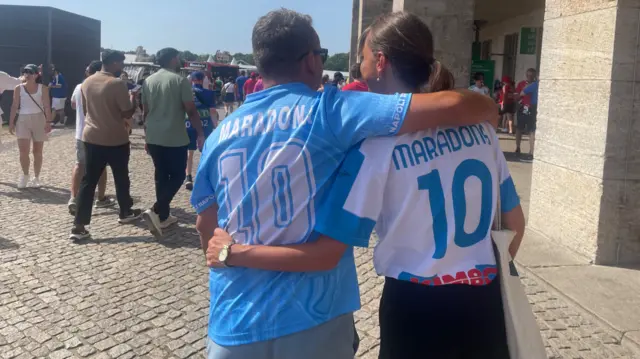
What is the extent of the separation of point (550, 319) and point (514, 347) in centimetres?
249

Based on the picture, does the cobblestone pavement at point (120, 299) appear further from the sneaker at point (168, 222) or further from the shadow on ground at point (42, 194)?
the shadow on ground at point (42, 194)

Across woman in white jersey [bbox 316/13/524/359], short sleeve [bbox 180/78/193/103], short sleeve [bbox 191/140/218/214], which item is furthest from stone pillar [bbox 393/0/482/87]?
short sleeve [bbox 191/140/218/214]

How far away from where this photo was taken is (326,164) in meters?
1.61

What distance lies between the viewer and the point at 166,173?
6.39 metres

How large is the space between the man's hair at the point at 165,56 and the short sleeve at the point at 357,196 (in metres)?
5.29

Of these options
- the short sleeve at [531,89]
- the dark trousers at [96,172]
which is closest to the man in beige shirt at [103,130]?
the dark trousers at [96,172]

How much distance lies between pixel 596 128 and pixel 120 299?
3991mm

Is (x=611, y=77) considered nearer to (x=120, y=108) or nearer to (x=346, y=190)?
(x=346, y=190)

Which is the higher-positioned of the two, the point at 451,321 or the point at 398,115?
the point at 398,115

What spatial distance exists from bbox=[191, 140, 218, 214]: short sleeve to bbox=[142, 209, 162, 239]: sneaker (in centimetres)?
440

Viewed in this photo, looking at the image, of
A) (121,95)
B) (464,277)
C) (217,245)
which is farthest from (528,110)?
(217,245)

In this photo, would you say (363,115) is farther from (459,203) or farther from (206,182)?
(206,182)

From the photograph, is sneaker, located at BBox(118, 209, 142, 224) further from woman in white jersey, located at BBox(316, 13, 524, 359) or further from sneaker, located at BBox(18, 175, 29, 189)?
woman in white jersey, located at BBox(316, 13, 524, 359)

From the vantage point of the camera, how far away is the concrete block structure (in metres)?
4.66
